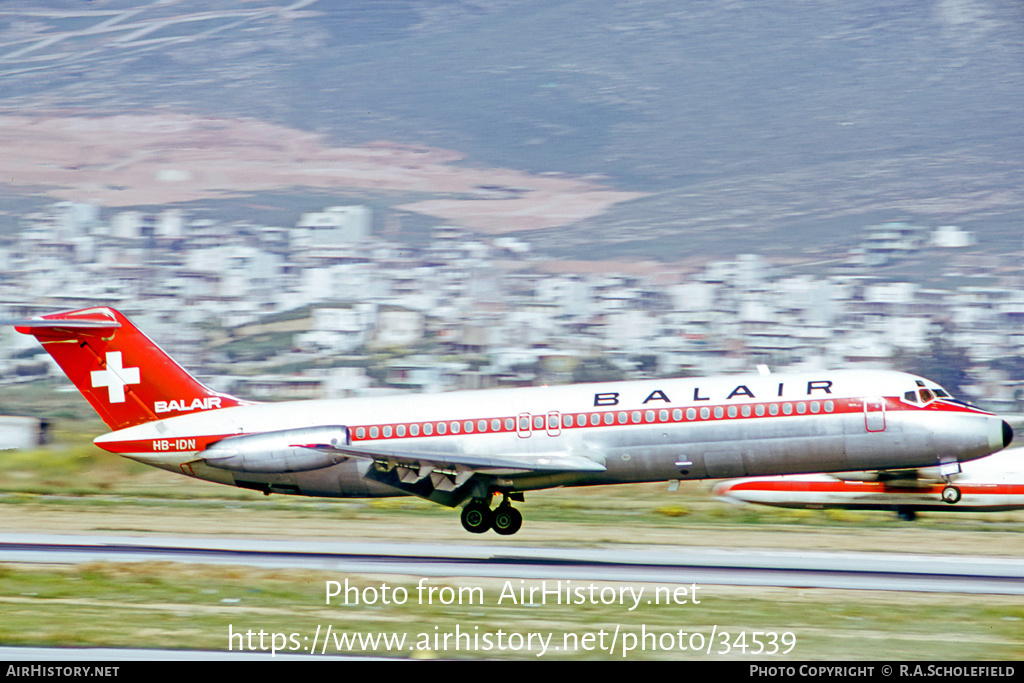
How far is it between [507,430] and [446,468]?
1.71m

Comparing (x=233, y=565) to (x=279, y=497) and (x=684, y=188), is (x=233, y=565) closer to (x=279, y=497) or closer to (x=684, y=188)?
(x=279, y=497)

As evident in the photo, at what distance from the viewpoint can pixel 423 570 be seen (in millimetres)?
20875

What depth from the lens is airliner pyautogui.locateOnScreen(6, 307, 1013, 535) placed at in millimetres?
23469

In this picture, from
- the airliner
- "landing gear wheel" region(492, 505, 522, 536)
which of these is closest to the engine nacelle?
the airliner

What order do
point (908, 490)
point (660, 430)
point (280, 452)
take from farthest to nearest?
point (908, 490)
point (280, 452)
point (660, 430)

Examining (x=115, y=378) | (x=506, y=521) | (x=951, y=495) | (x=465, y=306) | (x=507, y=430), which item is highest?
(x=465, y=306)

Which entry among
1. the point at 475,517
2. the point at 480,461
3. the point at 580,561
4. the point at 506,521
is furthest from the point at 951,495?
the point at 480,461

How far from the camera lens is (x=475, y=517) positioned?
25.1 meters

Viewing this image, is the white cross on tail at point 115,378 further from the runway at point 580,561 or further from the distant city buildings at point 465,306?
the distant city buildings at point 465,306

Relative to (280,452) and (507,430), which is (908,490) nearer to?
(507,430)

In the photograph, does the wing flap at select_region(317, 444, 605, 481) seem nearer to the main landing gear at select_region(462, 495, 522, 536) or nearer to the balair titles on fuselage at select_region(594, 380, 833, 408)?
the balair titles on fuselage at select_region(594, 380, 833, 408)

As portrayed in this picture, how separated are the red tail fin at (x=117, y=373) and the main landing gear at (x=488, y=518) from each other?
275 inches

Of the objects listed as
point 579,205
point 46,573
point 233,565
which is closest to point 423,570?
point 233,565

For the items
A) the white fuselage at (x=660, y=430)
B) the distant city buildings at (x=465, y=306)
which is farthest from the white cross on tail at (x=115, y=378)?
the distant city buildings at (x=465, y=306)
